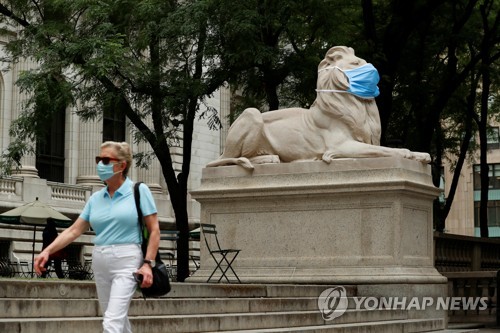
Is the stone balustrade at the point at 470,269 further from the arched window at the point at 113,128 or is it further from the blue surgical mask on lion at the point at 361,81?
the arched window at the point at 113,128

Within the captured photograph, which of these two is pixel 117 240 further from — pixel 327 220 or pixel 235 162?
Result: pixel 235 162

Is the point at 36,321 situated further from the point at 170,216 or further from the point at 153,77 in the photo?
the point at 170,216

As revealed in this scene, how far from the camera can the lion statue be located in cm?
1772

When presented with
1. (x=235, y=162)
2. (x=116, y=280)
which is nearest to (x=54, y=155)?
(x=235, y=162)

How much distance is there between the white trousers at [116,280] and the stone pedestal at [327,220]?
9037mm

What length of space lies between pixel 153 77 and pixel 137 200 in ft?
52.4

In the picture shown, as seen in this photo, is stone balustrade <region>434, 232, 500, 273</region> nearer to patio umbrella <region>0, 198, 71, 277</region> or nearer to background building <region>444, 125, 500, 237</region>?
patio umbrella <region>0, 198, 71, 277</region>

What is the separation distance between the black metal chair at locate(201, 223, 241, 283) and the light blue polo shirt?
8745 mm

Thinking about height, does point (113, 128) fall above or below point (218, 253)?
above

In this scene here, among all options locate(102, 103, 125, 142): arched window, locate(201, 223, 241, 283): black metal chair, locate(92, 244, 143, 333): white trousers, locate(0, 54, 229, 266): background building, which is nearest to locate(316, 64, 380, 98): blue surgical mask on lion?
locate(201, 223, 241, 283): black metal chair

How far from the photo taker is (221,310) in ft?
43.9

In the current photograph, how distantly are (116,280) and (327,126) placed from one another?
10.4 metres

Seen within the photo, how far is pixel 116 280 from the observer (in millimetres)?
7883

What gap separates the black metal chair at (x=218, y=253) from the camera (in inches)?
688
